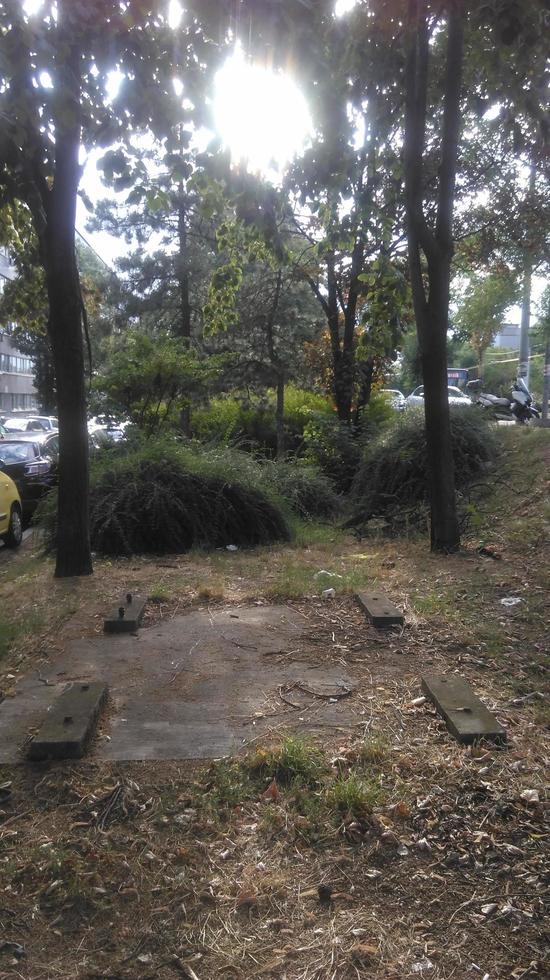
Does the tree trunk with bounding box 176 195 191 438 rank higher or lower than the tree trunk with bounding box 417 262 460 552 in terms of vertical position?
higher

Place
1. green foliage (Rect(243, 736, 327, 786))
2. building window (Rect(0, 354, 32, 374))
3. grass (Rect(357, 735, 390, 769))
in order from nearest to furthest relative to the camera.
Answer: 1. green foliage (Rect(243, 736, 327, 786))
2. grass (Rect(357, 735, 390, 769))
3. building window (Rect(0, 354, 32, 374))

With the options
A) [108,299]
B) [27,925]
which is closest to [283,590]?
[27,925]

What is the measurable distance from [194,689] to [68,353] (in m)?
4.68

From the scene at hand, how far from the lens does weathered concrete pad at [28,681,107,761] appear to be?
4078 millimetres

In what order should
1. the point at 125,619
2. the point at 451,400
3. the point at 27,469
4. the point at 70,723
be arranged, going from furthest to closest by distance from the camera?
the point at 451,400
the point at 27,469
the point at 125,619
the point at 70,723

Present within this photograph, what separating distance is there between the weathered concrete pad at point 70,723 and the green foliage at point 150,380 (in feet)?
34.3

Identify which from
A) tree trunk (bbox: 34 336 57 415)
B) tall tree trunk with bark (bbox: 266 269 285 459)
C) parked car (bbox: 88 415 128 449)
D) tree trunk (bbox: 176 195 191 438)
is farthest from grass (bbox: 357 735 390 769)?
tree trunk (bbox: 34 336 57 415)

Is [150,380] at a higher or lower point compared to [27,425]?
higher

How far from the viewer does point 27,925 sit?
2.95m

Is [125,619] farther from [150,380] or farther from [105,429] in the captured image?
[105,429]

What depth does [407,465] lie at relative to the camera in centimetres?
1301

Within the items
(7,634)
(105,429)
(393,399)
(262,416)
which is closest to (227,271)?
(7,634)

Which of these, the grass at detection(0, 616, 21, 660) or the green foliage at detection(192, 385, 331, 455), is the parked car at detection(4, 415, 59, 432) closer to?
the green foliage at detection(192, 385, 331, 455)

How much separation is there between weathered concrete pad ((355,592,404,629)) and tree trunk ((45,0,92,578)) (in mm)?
3241
